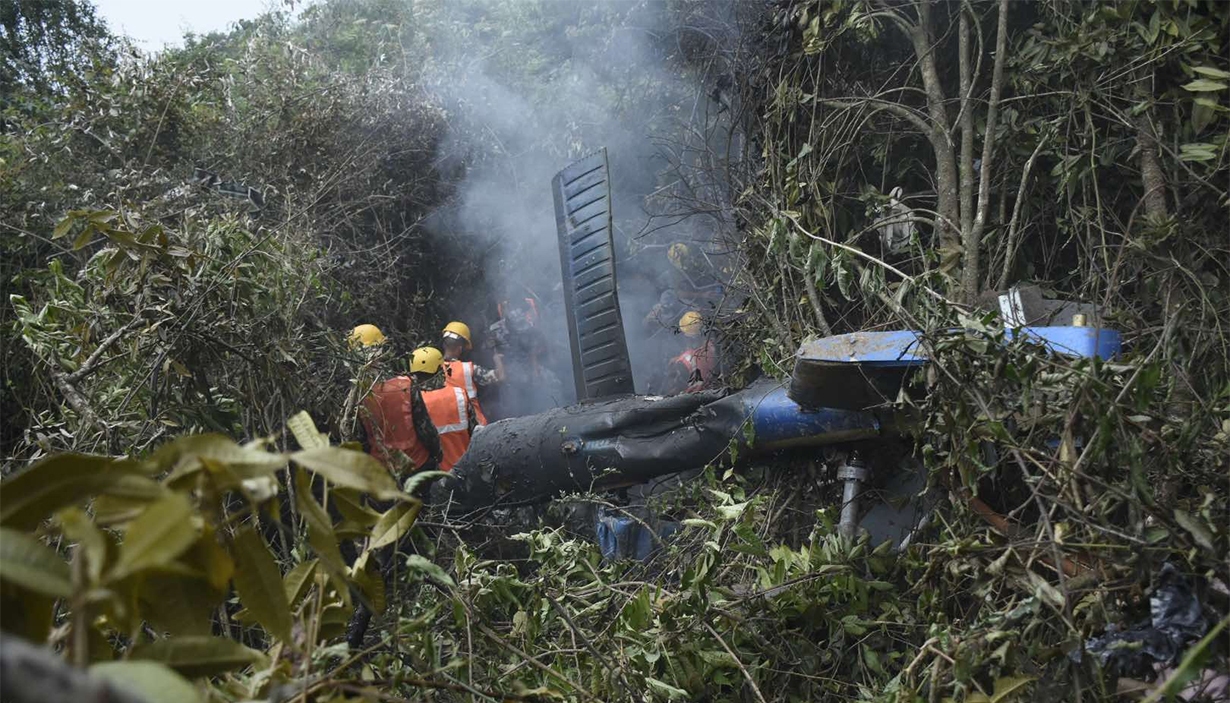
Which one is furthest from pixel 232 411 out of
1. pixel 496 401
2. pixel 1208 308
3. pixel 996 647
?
pixel 496 401

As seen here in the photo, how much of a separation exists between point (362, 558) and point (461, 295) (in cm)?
744

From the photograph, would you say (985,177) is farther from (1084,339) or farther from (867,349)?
(867,349)

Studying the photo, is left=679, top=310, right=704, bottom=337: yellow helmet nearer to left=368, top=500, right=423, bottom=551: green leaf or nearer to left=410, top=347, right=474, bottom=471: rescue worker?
left=410, top=347, right=474, bottom=471: rescue worker

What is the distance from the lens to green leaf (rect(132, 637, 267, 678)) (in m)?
1.16

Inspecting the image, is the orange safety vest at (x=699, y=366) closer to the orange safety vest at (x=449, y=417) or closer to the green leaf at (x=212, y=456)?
the orange safety vest at (x=449, y=417)

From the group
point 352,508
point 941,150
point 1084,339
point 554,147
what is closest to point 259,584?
point 352,508

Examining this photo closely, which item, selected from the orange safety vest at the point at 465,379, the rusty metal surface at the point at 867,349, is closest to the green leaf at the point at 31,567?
the rusty metal surface at the point at 867,349

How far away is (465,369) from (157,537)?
19.5 ft

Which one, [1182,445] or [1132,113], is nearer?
[1182,445]

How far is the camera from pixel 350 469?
49.2 inches

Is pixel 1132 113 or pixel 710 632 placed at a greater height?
pixel 1132 113

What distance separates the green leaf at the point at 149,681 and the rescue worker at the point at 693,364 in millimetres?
4319

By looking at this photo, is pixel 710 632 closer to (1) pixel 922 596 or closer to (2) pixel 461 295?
(1) pixel 922 596

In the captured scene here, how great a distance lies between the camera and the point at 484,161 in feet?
29.3
